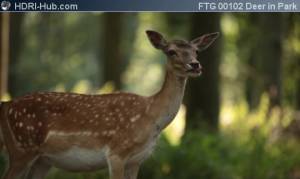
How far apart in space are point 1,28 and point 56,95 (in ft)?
12.4

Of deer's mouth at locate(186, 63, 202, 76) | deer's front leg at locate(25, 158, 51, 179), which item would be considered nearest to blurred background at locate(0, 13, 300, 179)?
deer's front leg at locate(25, 158, 51, 179)

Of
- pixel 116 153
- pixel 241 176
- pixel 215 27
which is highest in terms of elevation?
pixel 215 27

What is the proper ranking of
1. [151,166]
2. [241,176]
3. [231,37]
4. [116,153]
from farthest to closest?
[231,37]
[241,176]
[151,166]
[116,153]

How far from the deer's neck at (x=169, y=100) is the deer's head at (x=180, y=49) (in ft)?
0.21

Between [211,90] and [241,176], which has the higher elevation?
[211,90]

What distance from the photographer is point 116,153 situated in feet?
18.8

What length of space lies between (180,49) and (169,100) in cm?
33

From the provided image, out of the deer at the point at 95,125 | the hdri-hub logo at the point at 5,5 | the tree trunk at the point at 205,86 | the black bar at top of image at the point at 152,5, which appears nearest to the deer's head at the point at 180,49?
the deer at the point at 95,125

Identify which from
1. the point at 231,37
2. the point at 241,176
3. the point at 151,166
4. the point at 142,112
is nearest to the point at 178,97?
the point at 142,112

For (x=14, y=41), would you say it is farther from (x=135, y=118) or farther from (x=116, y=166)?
(x=116, y=166)

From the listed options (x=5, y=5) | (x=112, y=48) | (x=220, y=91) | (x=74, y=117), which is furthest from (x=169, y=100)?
(x=112, y=48)

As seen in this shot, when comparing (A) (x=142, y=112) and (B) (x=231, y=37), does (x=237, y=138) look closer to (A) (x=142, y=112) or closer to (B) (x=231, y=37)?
(A) (x=142, y=112)

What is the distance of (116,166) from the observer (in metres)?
5.70

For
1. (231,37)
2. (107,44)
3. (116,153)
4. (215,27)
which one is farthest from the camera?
(231,37)
